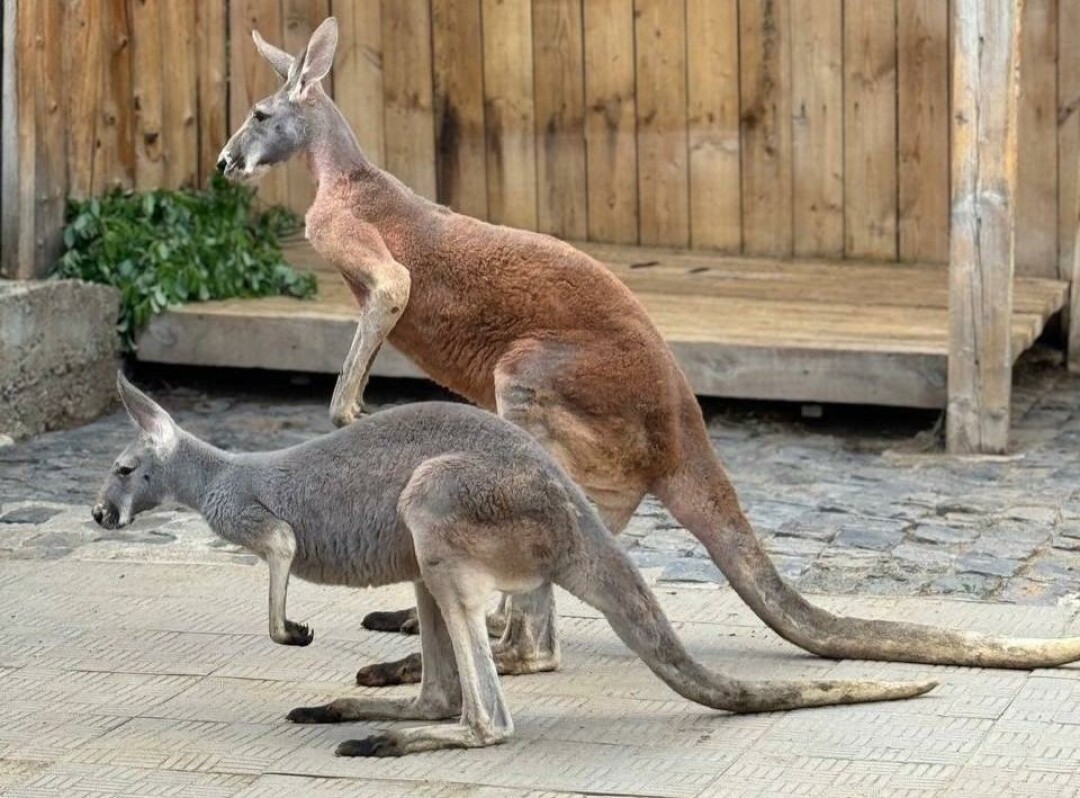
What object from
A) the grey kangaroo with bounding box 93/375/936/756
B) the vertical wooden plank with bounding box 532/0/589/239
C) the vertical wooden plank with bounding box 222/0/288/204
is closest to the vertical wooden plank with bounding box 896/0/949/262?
the vertical wooden plank with bounding box 532/0/589/239

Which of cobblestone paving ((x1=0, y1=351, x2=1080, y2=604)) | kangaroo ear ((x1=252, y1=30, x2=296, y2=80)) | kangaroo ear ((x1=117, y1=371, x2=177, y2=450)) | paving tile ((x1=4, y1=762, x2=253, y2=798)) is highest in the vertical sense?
kangaroo ear ((x1=252, y1=30, x2=296, y2=80))

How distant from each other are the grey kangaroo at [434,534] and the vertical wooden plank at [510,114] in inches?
206

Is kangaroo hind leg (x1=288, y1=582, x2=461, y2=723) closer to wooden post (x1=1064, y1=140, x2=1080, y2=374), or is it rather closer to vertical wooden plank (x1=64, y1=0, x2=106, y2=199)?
vertical wooden plank (x1=64, y1=0, x2=106, y2=199)

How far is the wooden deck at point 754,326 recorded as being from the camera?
8.66 metres

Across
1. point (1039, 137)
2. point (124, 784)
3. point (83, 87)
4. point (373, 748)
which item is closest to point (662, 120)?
point (1039, 137)

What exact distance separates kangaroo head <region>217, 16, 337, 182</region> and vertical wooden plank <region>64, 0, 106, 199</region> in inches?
138

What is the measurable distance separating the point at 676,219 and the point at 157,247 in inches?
99.4

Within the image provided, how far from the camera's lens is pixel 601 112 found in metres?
10.5

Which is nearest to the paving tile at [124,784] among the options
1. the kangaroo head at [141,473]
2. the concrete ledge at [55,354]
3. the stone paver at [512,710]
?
the stone paver at [512,710]

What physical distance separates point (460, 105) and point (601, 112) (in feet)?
2.38

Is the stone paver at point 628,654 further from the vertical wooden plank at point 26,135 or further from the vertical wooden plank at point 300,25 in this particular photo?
the vertical wooden plank at point 300,25

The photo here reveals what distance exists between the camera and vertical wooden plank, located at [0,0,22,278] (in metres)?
9.20

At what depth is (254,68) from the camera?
10719 millimetres

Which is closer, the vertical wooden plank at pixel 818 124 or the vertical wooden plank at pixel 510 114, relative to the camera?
the vertical wooden plank at pixel 818 124
